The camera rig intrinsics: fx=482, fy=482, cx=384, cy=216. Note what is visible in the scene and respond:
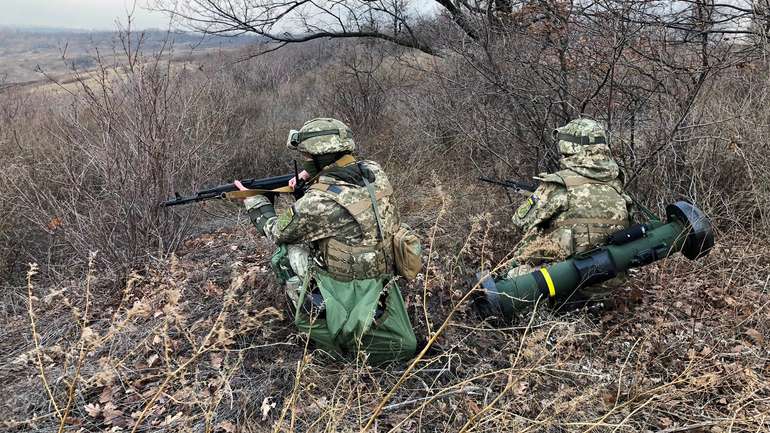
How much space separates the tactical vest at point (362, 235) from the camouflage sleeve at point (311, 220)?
0.05m

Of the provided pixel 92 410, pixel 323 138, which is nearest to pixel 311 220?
pixel 323 138

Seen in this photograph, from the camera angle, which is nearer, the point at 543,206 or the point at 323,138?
the point at 323,138

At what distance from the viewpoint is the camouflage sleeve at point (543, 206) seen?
10.4 ft

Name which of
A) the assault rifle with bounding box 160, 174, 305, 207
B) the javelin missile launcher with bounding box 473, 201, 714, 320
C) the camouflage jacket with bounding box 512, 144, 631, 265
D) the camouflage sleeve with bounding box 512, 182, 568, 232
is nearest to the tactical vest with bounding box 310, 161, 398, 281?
the assault rifle with bounding box 160, 174, 305, 207

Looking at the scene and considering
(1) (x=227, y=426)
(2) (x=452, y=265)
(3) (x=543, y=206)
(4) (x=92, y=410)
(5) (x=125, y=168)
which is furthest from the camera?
(2) (x=452, y=265)

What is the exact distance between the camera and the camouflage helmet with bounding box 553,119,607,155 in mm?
3119

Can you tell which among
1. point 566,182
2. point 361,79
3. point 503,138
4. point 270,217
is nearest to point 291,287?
point 270,217

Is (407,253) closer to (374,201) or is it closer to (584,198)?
(374,201)

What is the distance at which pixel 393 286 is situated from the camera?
111 inches

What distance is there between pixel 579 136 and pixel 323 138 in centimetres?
165

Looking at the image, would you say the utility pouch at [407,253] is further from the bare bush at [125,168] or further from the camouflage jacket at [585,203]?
the bare bush at [125,168]

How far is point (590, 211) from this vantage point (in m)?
3.13

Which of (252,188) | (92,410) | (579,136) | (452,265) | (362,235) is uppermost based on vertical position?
(579,136)

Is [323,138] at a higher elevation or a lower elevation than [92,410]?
higher
